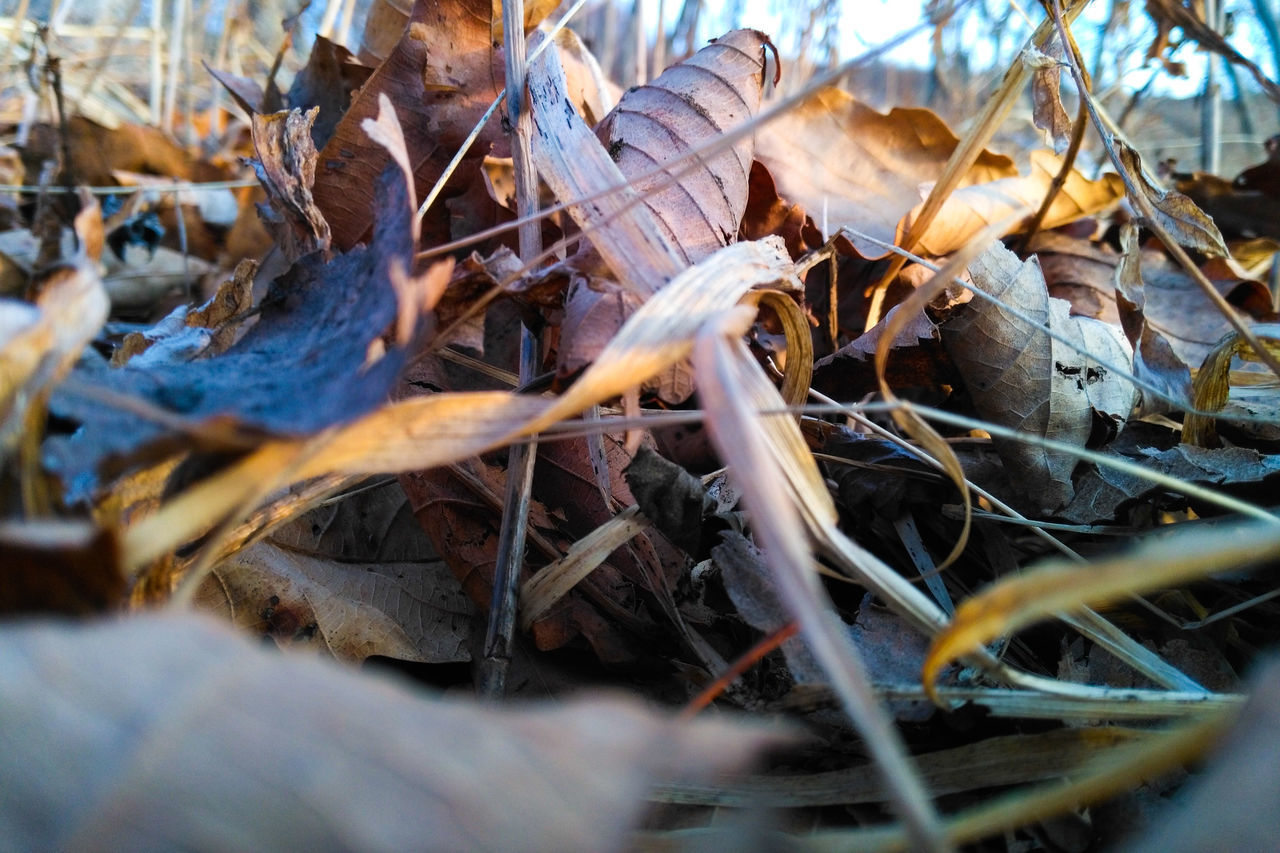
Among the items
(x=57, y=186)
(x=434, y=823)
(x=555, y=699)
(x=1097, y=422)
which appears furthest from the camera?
(x=57, y=186)

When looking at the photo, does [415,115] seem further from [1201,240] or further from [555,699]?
[1201,240]

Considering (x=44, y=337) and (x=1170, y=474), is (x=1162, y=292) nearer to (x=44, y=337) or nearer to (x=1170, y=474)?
(x=1170, y=474)

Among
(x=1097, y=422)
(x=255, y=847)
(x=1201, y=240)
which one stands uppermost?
(x=1201, y=240)

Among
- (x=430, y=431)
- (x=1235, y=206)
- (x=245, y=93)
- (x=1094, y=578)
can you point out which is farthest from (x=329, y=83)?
(x=1235, y=206)

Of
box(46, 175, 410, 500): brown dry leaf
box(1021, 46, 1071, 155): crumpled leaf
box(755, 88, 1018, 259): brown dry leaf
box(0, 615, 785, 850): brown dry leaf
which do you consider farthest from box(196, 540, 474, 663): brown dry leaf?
box(1021, 46, 1071, 155): crumpled leaf

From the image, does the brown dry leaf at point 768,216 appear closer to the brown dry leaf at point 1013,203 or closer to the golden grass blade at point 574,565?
the brown dry leaf at point 1013,203

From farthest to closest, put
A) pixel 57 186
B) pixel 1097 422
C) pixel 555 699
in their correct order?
pixel 57 186 < pixel 1097 422 < pixel 555 699

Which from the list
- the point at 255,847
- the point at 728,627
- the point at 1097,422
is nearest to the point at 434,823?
the point at 255,847
